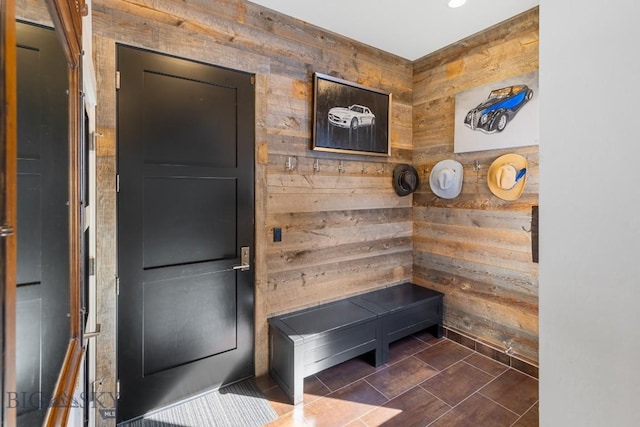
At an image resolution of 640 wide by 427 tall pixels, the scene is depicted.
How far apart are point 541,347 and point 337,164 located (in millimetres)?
2307

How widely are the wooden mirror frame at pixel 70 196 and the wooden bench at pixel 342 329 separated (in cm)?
149

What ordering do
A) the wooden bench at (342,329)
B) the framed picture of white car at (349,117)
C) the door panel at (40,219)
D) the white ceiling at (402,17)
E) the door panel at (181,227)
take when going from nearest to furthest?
the door panel at (40,219)
the door panel at (181,227)
the wooden bench at (342,329)
the white ceiling at (402,17)
the framed picture of white car at (349,117)

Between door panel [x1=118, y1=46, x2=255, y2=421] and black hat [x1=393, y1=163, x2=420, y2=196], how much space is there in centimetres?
159

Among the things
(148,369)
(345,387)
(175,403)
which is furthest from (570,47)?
(175,403)

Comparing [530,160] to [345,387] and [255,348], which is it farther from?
[255,348]

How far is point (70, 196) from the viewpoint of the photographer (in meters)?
0.97

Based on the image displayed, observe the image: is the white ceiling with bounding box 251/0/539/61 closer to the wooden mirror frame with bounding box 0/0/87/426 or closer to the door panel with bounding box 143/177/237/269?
the door panel with bounding box 143/177/237/269

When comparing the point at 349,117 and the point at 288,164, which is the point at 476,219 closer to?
the point at 349,117

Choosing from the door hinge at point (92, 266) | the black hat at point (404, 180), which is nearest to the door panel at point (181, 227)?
the door hinge at point (92, 266)

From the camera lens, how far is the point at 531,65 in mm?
2480

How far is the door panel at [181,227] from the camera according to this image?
1.98 m

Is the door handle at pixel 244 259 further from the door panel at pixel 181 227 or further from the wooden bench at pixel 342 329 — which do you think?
the wooden bench at pixel 342 329

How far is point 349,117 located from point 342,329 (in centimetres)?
187

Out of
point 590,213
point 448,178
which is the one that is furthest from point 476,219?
point 590,213
